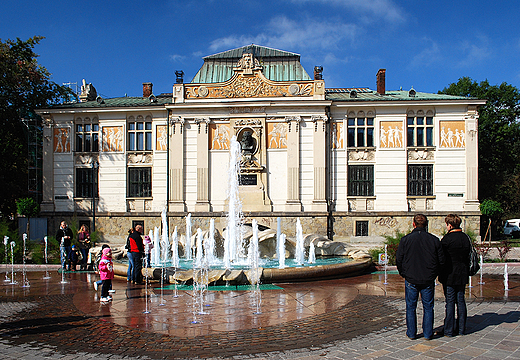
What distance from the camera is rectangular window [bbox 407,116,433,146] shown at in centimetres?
2695

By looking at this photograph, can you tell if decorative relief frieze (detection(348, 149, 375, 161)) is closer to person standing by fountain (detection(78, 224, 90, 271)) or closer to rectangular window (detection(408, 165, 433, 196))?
rectangular window (detection(408, 165, 433, 196))

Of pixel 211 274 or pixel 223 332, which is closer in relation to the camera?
pixel 223 332

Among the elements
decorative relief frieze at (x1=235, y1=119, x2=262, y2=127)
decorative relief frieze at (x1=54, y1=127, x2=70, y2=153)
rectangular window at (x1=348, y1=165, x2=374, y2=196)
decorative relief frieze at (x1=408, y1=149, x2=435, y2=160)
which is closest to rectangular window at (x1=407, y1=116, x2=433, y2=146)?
decorative relief frieze at (x1=408, y1=149, x2=435, y2=160)

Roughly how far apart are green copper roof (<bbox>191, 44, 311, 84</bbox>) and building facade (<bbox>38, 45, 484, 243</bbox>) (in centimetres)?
145

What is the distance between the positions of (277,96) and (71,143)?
15120 mm

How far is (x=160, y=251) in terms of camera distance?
62.4 feet

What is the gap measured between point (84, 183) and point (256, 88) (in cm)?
1389

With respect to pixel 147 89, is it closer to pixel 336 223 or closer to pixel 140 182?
pixel 140 182

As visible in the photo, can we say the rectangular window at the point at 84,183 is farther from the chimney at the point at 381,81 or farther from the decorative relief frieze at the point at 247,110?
the chimney at the point at 381,81

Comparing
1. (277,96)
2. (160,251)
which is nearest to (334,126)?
(277,96)

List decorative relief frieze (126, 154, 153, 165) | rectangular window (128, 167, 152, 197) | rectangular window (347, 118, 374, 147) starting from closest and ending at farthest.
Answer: rectangular window (347, 118, 374, 147) < rectangular window (128, 167, 152, 197) < decorative relief frieze (126, 154, 153, 165)

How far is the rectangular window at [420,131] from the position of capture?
27.0 metres

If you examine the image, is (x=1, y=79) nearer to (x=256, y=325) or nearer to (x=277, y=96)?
(x=277, y=96)

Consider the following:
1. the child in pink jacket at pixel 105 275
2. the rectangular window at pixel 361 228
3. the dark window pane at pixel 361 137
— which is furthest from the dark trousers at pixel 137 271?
the dark window pane at pixel 361 137
